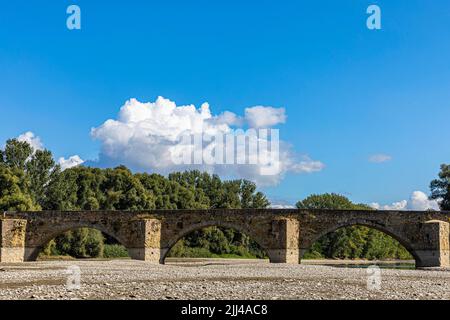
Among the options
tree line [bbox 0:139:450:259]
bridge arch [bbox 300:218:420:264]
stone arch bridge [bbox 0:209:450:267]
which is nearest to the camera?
stone arch bridge [bbox 0:209:450:267]

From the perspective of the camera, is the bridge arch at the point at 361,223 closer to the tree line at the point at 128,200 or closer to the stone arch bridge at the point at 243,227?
the stone arch bridge at the point at 243,227

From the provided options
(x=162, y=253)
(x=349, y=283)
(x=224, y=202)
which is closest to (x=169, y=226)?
(x=162, y=253)

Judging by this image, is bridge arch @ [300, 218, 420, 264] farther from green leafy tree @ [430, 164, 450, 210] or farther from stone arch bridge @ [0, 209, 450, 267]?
green leafy tree @ [430, 164, 450, 210]

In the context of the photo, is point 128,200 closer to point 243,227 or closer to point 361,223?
point 243,227

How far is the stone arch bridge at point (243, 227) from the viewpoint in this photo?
42.1 m

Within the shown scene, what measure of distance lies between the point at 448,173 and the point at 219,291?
70791mm

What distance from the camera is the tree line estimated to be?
2437 inches

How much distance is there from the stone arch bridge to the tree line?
29.8 ft

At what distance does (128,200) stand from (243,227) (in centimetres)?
3206

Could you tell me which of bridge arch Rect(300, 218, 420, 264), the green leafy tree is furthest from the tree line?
bridge arch Rect(300, 218, 420, 264)

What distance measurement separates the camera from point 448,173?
80.6 meters

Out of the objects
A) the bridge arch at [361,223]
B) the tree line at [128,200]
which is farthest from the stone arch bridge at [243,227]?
the tree line at [128,200]

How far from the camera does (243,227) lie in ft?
144
